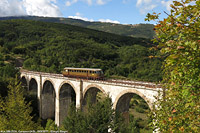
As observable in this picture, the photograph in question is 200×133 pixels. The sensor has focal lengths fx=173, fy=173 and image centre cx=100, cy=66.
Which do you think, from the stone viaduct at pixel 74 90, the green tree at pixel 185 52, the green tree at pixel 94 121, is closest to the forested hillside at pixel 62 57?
the stone viaduct at pixel 74 90

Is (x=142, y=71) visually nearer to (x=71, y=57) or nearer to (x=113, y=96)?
(x=71, y=57)

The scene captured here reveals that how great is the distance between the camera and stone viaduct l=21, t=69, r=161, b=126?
881 inches

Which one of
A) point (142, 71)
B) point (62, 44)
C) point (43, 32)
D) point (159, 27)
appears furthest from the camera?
point (43, 32)

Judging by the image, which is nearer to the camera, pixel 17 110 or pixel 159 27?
pixel 159 27

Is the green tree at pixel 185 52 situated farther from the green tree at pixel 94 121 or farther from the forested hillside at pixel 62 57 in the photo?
the forested hillside at pixel 62 57

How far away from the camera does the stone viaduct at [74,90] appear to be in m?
22.4

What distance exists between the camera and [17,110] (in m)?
15.5

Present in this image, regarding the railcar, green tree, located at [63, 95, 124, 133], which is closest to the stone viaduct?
the railcar

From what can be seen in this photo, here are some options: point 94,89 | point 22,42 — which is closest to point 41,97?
point 94,89

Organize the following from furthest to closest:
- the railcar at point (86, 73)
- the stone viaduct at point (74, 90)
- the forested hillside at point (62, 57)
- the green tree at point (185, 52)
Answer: the forested hillside at point (62, 57) < the railcar at point (86, 73) < the stone viaduct at point (74, 90) < the green tree at point (185, 52)

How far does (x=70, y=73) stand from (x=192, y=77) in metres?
34.1

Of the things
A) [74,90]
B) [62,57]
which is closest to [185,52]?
[74,90]

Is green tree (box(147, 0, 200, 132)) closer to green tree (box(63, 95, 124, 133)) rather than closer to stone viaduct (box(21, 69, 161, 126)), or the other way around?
stone viaduct (box(21, 69, 161, 126))

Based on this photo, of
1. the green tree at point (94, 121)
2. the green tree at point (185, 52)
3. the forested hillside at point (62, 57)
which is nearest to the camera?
the green tree at point (185, 52)
